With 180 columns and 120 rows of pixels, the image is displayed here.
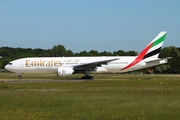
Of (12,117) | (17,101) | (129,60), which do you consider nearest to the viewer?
(12,117)

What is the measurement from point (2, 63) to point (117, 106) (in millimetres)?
119656

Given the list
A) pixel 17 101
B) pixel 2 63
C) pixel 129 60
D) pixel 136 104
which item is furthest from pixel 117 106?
pixel 2 63

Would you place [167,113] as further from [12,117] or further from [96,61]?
[96,61]

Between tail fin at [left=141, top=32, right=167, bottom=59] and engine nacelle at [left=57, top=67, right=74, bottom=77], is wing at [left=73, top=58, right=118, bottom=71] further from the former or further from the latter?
tail fin at [left=141, top=32, right=167, bottom=59]

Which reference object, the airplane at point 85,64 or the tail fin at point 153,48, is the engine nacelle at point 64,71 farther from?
the tail fin at point 153,48

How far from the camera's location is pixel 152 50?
1956 inches

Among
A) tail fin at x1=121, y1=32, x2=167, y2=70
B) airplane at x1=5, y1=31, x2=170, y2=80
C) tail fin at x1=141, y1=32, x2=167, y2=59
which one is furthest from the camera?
tail fin at x1=141, y1=32, x2=167, y2=59

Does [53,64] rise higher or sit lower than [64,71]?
higher

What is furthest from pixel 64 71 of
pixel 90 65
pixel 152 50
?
pixel 152 50

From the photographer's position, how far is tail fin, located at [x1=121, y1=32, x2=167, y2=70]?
48853 mm

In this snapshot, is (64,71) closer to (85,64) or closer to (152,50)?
(85,64)

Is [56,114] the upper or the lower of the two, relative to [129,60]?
lower

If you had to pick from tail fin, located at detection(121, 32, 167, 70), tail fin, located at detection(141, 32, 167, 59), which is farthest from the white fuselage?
tail fin, located at detection(141, 32, 167, 59)

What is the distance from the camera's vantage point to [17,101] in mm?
18141
